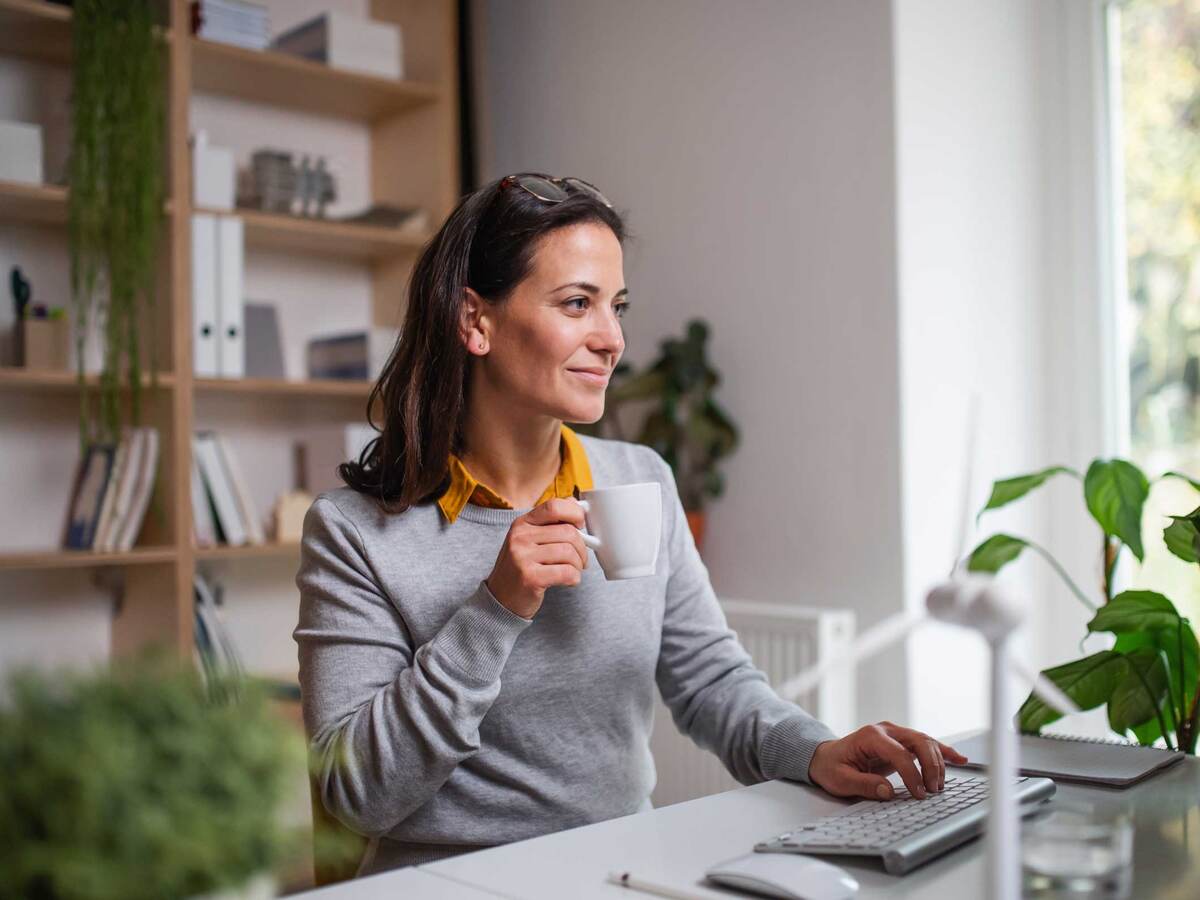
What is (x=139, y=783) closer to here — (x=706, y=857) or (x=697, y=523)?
(x=706, y=857)

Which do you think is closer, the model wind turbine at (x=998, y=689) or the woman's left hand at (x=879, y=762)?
the model wind turbine at (x=998, y=689)

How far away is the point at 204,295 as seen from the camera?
271 cm

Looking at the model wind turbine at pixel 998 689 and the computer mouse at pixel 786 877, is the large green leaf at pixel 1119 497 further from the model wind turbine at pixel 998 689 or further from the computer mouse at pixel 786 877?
the model wind turbine at pixel 998 689

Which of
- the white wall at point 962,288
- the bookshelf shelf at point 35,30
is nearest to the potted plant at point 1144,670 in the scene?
the white wall at point 962,288

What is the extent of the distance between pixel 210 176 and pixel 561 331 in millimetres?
1643

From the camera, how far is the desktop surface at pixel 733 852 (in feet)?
2.80

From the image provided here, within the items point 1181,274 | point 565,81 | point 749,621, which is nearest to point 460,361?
point 749,621

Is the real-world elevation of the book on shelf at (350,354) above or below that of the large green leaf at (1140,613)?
above

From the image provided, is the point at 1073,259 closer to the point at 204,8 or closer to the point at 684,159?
the point at 684,159

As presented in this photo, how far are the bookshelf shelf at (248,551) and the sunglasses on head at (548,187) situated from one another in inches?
59.5

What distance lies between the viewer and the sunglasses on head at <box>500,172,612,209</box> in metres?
1.47

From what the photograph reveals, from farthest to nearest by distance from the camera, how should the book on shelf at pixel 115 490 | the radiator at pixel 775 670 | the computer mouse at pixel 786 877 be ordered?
the book on shelf at pixel 115 490, the radiator at pixel 775 670, the computer mouse at pixel 786 877

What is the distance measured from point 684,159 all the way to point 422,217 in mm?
739

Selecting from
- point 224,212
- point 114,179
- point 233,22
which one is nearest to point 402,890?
point 114,179
